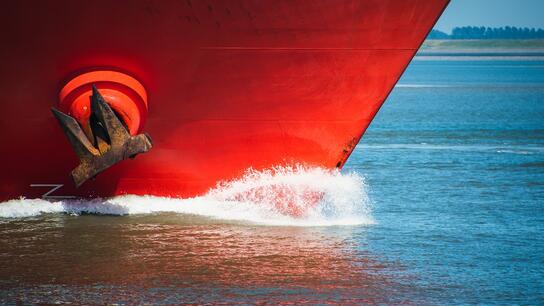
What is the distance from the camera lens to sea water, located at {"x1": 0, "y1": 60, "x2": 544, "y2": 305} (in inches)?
326

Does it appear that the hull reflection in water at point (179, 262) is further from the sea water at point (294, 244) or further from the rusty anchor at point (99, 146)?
the rusty anchor at point (99, 146)

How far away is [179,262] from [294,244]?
131cm

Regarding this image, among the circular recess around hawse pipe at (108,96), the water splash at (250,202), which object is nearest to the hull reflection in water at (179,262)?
the water splash at (250,202)

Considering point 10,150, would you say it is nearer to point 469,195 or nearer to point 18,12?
point 18,12

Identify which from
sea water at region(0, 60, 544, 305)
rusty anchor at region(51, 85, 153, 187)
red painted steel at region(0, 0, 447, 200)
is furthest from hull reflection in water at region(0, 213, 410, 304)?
rusty anchor at region(51, 85, 153, 187)

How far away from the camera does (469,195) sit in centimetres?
1363

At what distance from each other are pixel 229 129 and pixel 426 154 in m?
8.42

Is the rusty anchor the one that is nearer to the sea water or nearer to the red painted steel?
the red painted steel

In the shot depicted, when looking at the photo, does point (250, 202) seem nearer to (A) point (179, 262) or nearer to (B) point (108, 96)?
(B) point (108, 96)

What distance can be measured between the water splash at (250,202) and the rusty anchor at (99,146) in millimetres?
1436

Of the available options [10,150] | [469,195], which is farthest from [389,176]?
[10,150]

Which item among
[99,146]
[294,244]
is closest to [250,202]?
[294,244]

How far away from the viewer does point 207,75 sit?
10.6 metres

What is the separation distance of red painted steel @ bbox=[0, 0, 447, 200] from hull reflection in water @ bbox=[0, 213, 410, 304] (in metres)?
0.63
